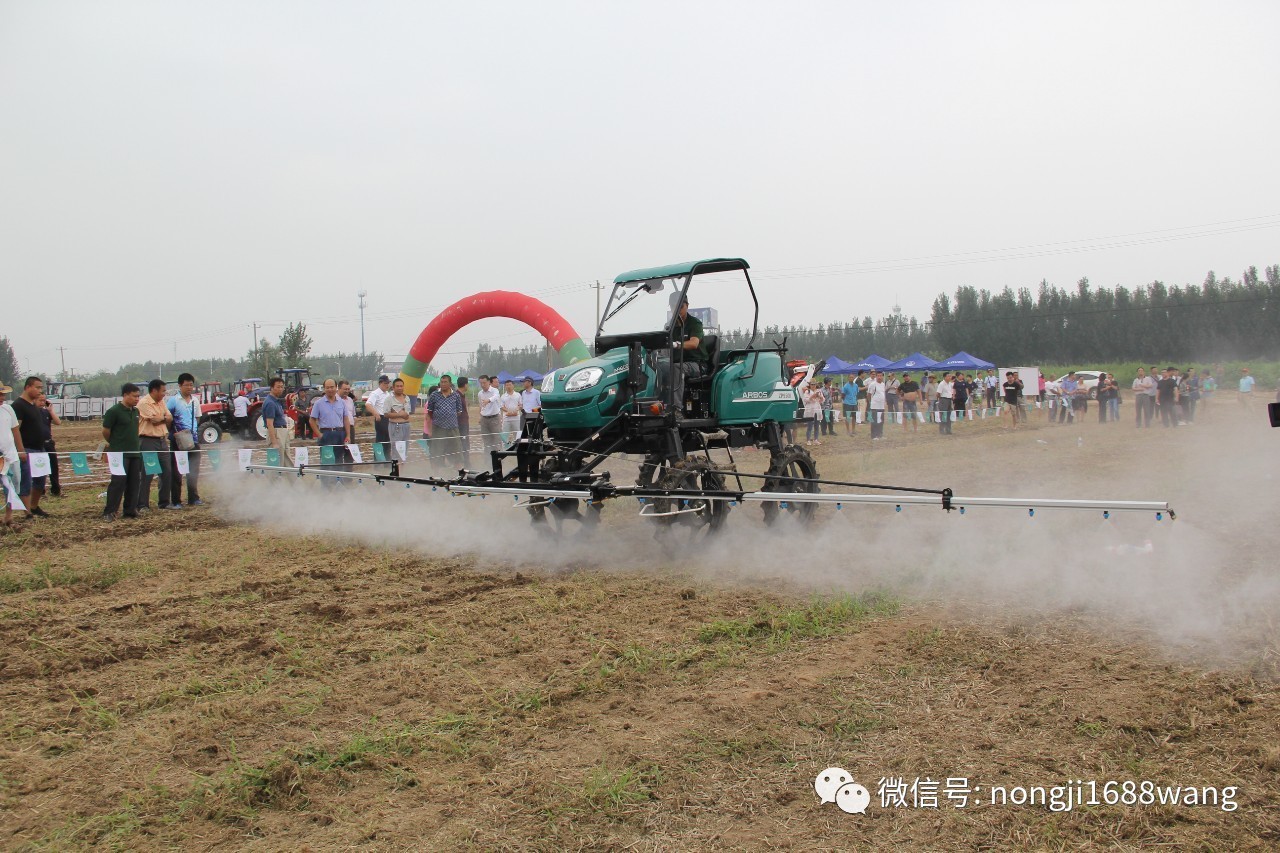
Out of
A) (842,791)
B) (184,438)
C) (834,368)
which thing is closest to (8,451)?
(184,438)

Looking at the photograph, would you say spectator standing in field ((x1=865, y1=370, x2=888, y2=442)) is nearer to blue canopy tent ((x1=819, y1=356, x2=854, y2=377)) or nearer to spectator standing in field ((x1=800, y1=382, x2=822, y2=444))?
spectator standing in field ((x1=800, y1=382, x2=822, y2=444))

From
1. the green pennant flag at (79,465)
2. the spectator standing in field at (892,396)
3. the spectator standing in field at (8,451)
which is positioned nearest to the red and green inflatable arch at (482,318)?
the spectator standing in field at (892,396)

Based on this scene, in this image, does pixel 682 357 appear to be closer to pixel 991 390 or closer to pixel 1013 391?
pixel 1013 391

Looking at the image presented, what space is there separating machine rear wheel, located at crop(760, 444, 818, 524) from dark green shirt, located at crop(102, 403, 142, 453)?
7.61 m

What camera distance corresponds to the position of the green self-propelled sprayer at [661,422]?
6977 millimetres

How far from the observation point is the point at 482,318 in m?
22.9

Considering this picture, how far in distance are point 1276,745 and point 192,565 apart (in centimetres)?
759

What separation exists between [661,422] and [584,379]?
76 cm

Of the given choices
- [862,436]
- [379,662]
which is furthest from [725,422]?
[862,436]

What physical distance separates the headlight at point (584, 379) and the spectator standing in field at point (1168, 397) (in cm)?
1863

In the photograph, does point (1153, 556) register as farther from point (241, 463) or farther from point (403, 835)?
point (241, 463)

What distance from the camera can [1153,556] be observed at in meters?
5.42

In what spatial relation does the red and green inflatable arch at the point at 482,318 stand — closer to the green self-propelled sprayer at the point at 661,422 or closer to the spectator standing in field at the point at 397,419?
the spectator standing in field at the point at 397,419

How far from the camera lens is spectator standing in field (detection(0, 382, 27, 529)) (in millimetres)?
9797
